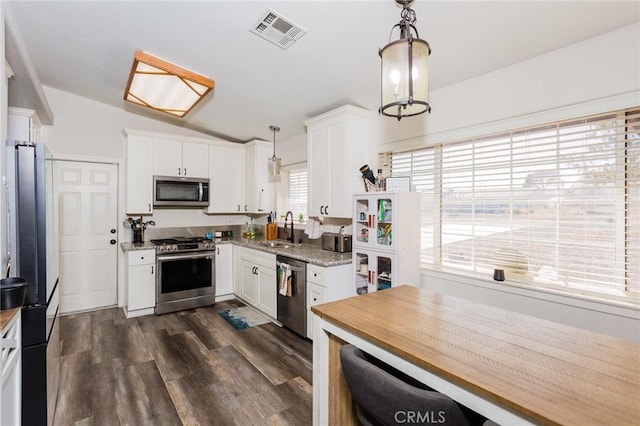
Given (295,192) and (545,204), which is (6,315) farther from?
(295,192)

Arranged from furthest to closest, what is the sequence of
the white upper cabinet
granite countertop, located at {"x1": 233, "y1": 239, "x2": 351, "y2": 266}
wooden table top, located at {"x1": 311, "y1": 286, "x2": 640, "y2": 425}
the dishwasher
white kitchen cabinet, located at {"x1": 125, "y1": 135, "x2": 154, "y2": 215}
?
the white upper cabinet < white kitchen cabinet, located at {"x1": 125, "y1": 135, "x2": 154, "y2": 215} < the dishwasher < granite countertop, located at {"x1": 233, "y1": 239, "x2": 351, "y2": 266} < wooden table top, located at {"x1": 311, "y1": 286, "x2": 640, "y2": 425}

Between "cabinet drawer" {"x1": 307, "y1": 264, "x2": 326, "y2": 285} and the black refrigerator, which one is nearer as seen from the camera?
the black refrigerator

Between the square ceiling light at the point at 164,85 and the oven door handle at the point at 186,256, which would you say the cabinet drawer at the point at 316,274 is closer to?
the oven door handle at the point at 186,256

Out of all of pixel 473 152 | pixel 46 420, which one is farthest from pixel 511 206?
pixel 46 420

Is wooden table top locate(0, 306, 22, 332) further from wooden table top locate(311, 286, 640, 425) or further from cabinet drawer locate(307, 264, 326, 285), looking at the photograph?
cabinet drawer locate(307, 264, 326, 285)

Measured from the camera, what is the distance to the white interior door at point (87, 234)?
13.2 ft

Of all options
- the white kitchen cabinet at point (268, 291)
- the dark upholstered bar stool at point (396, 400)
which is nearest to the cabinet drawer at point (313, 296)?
the white kitchen cabinet at point (268, 291)

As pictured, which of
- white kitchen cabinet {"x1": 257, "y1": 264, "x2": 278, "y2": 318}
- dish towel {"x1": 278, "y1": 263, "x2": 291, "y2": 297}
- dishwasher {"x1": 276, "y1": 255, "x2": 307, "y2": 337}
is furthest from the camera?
white kitchen cabinet {"x1": 257, "y1": 264, "x2": 278, "y2": 318}

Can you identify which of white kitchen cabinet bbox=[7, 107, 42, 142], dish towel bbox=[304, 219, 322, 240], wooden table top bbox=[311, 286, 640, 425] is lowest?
wooden table top bbox=[311, 286, 640, 425]

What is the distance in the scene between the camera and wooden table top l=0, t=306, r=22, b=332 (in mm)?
1332

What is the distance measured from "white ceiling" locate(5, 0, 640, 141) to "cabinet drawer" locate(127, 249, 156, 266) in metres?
1.93

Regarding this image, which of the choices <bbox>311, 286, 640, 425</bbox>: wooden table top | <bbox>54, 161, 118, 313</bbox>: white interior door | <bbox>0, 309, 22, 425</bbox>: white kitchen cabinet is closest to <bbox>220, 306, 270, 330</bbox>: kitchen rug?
<bbox>54, 161, 118, 313</bbox>: white interior door

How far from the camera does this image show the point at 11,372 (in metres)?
1.51

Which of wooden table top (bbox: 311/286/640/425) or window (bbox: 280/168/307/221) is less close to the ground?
window (bbox: 280/168/307/221)
